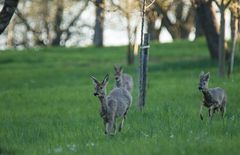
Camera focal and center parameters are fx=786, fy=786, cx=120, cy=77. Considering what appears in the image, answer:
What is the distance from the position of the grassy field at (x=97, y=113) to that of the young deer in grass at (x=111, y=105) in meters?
0.28

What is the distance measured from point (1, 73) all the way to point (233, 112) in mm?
20279

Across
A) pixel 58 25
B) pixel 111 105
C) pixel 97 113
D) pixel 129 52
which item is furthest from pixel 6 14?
pixel 58 25

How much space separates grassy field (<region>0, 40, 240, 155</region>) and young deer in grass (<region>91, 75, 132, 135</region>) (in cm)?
28

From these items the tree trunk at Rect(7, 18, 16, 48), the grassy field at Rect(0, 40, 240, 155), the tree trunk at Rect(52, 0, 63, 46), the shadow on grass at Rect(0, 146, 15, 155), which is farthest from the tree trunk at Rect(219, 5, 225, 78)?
the tree trunk at Rect(7, 18, 16, 48)

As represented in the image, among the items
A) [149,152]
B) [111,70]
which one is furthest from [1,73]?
[149,152]

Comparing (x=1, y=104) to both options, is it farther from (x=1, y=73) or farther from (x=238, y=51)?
(x=238, y=51)

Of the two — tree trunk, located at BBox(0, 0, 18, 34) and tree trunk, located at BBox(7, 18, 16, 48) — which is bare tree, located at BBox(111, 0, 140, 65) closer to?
tree trunk, located at BBox(0, 0, 18, 34)

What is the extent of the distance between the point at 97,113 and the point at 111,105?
3865 mm

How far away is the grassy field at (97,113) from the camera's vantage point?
13.7 m

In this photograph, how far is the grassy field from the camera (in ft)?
45.0

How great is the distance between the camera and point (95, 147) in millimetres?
13812

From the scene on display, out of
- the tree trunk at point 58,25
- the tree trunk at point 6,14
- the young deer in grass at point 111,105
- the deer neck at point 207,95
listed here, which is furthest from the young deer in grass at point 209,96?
the tree trunk at point 58,25

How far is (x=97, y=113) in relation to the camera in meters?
20.6

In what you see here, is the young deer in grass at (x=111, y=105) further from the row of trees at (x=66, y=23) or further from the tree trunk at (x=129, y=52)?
the row of trees at (x=66, y=23)
